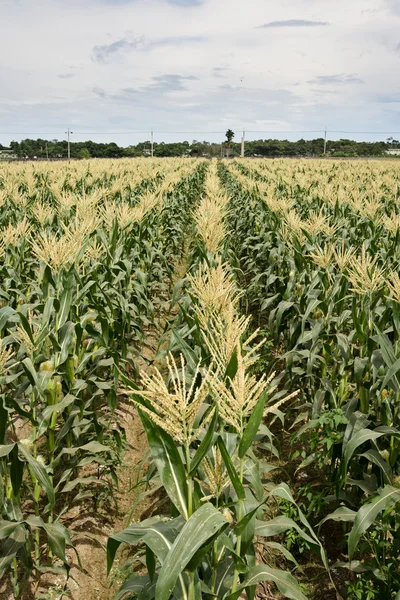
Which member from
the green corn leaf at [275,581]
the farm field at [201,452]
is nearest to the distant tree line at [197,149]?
the farm field at [201,452]

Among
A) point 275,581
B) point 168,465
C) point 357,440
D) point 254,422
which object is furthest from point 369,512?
point 168,465

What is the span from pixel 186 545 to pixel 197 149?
8929 centimetres

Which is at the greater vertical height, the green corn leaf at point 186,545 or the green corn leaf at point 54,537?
the green corn leaf at point 186,545

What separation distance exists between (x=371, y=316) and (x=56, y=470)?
9.61 feet

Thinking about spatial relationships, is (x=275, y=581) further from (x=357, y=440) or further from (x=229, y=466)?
(x=357, y=440)

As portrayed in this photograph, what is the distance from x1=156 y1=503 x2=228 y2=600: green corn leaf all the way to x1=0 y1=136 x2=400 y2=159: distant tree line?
262 feet

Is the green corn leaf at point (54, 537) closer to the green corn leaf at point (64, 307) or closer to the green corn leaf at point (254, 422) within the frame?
the green corn leaf at point (254, 422)

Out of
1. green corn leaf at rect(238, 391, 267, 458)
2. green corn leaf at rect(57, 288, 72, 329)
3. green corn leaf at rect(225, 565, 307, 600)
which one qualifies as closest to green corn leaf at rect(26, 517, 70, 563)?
green corn leaf at rect(225, 565, 307, 600)

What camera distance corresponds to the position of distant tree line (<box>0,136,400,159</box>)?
80000 millimetres

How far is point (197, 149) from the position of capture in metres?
86.4

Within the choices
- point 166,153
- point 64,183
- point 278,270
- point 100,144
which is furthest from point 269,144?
point 278,270

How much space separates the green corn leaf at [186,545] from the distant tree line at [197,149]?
79901 mm

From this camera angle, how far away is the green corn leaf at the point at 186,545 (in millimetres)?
1490

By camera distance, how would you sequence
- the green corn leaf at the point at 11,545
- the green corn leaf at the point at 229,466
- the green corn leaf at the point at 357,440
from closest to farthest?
the green corn leaf at the point at 229,466
the green corn leaf at the point at 11,545
the green corn leaf at the point at 357,440
